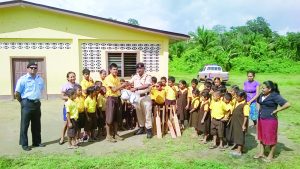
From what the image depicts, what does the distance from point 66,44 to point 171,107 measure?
716 cm

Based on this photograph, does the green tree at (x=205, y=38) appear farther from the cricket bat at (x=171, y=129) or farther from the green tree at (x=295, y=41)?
the cricket bat at (x=171, y=129)

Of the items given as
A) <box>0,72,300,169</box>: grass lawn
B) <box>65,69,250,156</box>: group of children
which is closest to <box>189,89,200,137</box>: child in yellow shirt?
<box>65,69,250,156</box>: group of children

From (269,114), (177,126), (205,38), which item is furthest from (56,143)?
(205,38)

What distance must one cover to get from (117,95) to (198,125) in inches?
76.8

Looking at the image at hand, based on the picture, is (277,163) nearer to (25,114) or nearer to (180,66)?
(25,114)

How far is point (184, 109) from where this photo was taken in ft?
28.1

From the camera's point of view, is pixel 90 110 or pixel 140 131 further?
pixel 140 131

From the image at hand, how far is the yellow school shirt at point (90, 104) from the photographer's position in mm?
7094

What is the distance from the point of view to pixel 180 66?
121 feet

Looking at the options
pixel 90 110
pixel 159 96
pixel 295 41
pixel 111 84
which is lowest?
pixel 90 110

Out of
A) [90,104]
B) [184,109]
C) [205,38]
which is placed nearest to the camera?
[90,104]

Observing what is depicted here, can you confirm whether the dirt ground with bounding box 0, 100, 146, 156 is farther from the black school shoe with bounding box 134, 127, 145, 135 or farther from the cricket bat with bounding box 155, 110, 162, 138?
the cricket bat with bounding box 155, 110, 162, 138

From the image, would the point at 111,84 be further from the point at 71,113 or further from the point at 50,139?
the point at 50,139

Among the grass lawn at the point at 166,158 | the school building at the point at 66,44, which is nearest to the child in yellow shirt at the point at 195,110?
the grass lawn at the point at 166,158
